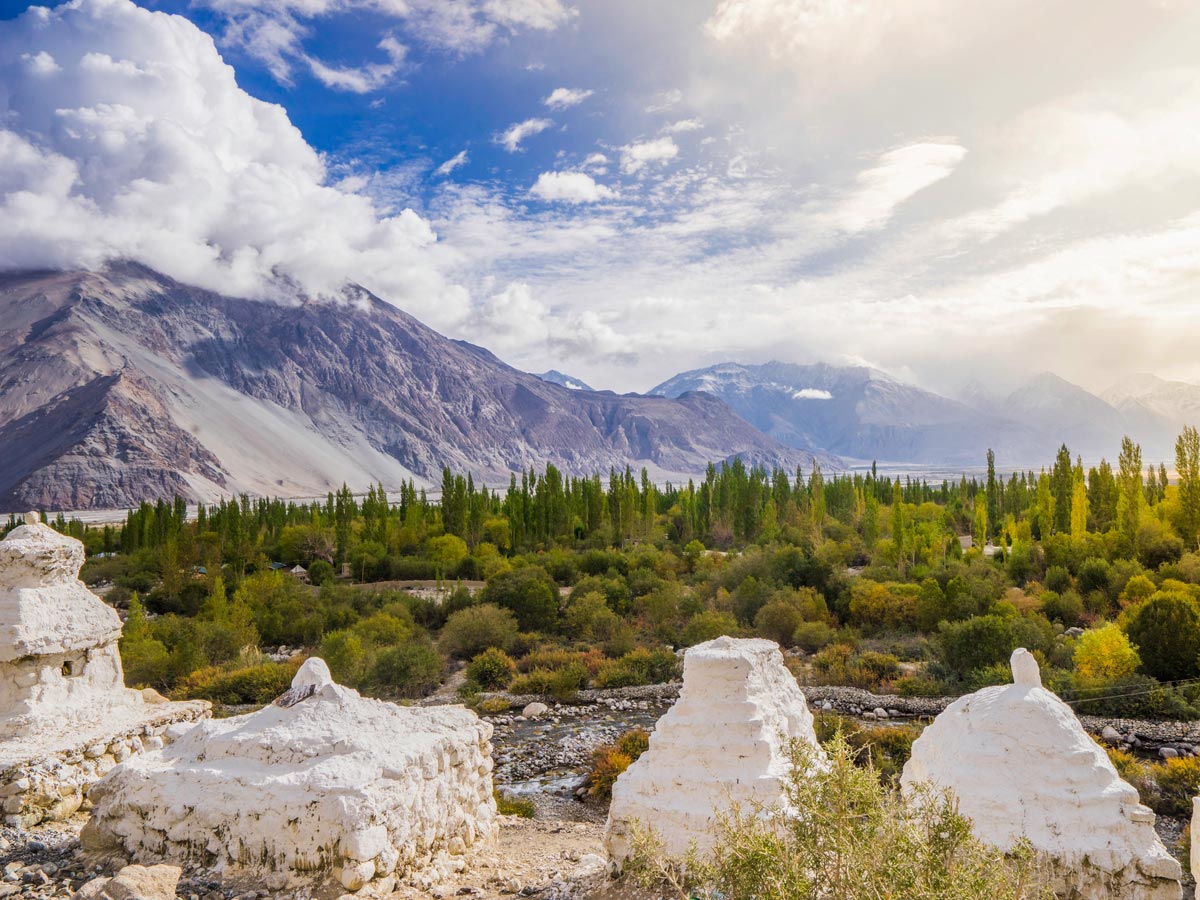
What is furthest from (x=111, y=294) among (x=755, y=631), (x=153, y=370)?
(x=755, y=631)

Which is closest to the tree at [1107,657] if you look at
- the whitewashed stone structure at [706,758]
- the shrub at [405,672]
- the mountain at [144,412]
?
the whitewashed stone structure at [706,758]

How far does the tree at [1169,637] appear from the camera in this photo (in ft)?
63.3

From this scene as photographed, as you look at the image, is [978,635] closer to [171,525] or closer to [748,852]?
[748,852]

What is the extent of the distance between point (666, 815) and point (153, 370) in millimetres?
189130

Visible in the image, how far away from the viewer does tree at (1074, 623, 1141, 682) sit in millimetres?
18969

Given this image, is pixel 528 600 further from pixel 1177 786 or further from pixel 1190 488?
pixel 1190 488

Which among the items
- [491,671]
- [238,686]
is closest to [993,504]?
[491,671]

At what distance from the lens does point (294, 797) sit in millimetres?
6250

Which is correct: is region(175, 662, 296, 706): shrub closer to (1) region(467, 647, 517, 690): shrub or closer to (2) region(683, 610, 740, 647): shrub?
(1) region(467, 647, 517, 690): shrub

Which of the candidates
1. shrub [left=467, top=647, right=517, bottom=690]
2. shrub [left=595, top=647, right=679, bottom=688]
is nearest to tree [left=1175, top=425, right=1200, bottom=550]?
shrub [left=595, top=647, right=679, bottom=688]

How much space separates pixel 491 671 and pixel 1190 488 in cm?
2891

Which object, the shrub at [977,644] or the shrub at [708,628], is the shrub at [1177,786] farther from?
the shrub at [708,628]

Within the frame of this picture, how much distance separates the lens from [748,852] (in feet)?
14.7

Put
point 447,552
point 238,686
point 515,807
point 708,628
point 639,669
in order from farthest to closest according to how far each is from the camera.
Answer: point 447,552 < point 708,628 < point 639,669 < point 238,686 < point 515,807
